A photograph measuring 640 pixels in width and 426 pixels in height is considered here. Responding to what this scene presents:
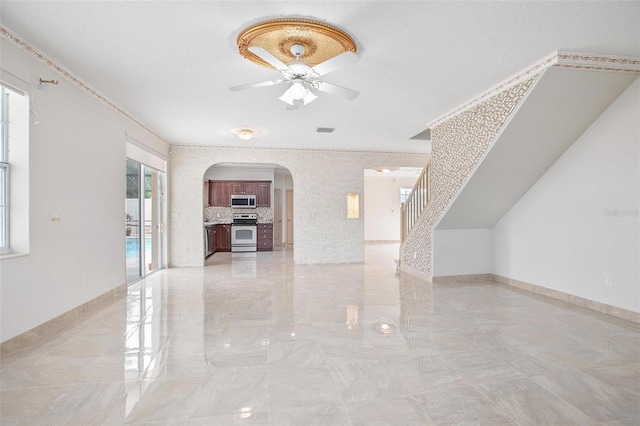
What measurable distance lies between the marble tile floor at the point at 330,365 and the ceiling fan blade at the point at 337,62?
246cm

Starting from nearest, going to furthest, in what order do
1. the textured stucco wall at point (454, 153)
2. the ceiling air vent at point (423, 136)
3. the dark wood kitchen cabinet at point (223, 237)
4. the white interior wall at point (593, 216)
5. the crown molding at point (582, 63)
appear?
1. the crown molding at point (582, 63)
2. the white interior wall at point (593, 216)
3. the textured stucco wall at point (454, 153)
4. the ceiling air vent at point (423, 136)
5. the dark wood kitchen cabinet at point (223, 237)

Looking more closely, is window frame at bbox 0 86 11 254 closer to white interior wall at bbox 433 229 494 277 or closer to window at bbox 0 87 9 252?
window at bbox 0 87 9 252

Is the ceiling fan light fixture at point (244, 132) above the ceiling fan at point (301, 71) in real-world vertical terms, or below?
above

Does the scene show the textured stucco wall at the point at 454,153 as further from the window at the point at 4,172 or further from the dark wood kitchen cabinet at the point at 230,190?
the dark wood kitchen cabinet at the point at 230,190

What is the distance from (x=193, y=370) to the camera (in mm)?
2625

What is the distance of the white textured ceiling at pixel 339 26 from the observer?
2.58 meters

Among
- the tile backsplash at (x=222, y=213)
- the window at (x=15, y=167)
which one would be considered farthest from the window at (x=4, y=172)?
the tile backsplash at (x=222, y=213)

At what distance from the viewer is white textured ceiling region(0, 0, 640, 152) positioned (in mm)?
2576

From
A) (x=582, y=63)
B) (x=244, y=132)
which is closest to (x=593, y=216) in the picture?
(x=582, y=63)

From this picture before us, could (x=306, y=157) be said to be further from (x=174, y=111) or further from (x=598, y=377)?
(x=598, y=377)

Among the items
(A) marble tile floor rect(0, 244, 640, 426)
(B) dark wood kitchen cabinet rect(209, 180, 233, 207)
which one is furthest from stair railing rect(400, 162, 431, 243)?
(B) dark wood kitchen cabinet rect(209, 180, 233, 207)

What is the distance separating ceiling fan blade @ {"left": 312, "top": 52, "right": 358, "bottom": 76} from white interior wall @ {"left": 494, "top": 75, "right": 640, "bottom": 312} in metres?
3.35

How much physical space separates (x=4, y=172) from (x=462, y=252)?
245 inches

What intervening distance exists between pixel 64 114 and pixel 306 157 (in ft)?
16.3
